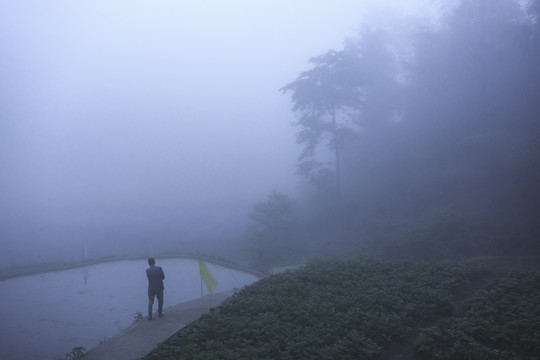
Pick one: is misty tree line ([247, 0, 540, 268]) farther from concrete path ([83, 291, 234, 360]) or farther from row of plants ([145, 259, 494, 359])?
concrete path ([83, 291, 234, 360])

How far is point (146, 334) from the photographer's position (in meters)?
8.61

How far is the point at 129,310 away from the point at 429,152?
925 inches

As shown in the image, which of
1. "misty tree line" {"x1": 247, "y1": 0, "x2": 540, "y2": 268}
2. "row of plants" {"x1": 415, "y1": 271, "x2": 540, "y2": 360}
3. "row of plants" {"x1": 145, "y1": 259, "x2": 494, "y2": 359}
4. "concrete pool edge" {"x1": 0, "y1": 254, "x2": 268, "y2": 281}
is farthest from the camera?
"misty tree line" {"x1": 247, "y1": 0, "x2": 540, "y2": 268}

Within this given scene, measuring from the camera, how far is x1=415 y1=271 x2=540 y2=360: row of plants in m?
6.56

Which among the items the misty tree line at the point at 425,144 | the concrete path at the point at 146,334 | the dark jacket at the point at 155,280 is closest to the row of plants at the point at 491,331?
the concrete path at the point at 146,334

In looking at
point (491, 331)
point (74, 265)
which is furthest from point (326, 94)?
point (491, 331)

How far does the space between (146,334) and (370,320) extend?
5005 mm

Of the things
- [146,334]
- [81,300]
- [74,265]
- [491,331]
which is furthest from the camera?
[74,265]

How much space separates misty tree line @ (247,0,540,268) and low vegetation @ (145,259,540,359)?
7.50 meters

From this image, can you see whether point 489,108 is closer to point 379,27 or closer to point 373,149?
point 373,149

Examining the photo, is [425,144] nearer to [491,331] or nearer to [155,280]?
[491,331]

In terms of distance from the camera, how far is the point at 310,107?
29734 millimetres

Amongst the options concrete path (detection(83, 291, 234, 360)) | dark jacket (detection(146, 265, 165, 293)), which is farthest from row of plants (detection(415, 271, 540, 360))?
dark jacket (detection(146, 265, 165, 293))

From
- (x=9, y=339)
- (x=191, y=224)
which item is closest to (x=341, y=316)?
(x=9, y=339)
